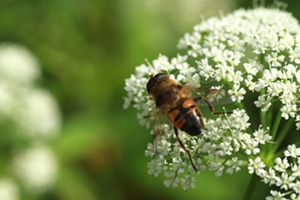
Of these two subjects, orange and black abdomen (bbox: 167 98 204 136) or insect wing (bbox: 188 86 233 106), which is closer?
orange and black abdomen (bbox: 167 98 204 136)

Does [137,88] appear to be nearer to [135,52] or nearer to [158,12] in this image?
[135,52]

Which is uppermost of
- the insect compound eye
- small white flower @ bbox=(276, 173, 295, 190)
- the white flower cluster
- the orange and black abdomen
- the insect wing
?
the white flower cluster

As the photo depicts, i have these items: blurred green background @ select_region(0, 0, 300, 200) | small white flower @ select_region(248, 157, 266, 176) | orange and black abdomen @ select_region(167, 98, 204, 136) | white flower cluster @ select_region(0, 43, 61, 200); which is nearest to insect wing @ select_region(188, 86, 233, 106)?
orange and black abdomen @ select_region(167, 98, 204, 136)

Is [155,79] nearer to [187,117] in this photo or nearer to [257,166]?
[187,117]

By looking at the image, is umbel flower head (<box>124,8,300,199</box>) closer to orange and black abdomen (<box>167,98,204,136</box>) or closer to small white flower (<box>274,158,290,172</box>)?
small white flower (<box>274,158,290,172</box>)

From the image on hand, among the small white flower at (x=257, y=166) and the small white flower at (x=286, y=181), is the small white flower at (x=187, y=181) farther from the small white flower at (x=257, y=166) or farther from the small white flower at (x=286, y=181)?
the small white flower at (x=286, y=181)

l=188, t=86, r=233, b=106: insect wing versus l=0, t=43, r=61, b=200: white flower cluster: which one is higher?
l=0, t=43, r=61, b=200: white flower cluster
